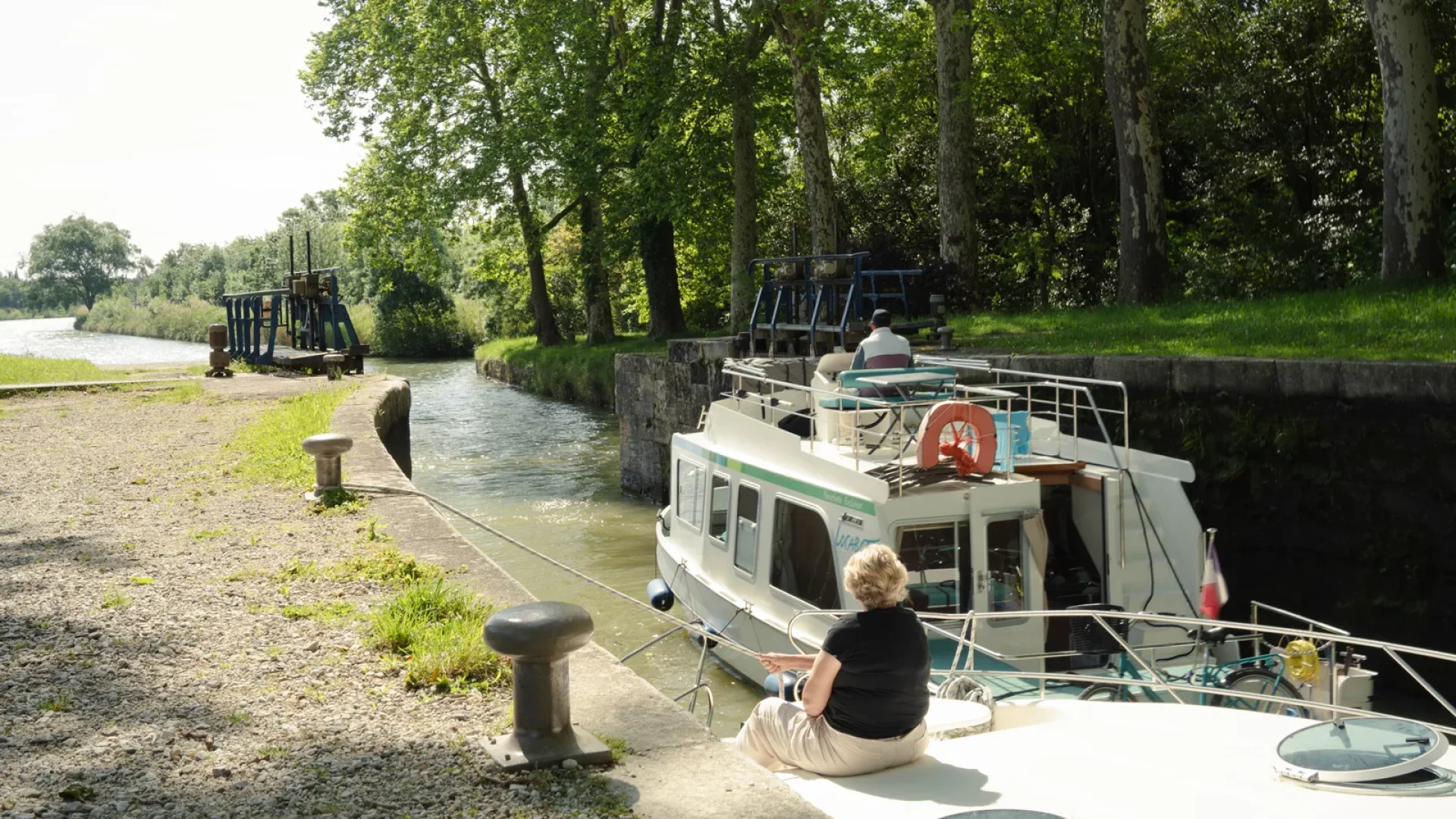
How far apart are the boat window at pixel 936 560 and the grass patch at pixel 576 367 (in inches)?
882

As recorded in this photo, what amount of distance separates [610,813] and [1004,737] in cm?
226

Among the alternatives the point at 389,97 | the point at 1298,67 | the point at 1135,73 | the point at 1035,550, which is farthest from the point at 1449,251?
the point at 389,97

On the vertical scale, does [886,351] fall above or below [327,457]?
above

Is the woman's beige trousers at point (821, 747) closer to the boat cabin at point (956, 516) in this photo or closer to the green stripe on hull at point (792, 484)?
the boat cabin at point (956, 516)

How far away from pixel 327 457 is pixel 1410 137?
1316cm

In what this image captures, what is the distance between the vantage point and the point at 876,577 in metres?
5.09

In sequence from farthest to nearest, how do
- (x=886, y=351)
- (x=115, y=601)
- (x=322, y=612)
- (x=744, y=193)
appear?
(x=744, y=193) < (x=886, y=351) < (x=115, y=601) < (x=322, y=612)

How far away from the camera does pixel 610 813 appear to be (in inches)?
166

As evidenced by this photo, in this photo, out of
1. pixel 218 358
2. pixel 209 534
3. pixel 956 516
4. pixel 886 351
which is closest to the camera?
pixel 956 516

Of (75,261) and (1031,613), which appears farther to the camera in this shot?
(75,261)

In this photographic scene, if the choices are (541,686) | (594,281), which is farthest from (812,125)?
(541,686)

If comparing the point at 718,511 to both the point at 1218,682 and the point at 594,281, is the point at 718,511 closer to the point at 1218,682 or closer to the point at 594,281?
the point at 1218,682

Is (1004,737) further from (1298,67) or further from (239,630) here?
(1298,67)

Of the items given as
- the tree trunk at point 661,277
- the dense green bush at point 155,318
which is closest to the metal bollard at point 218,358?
the tree trunk at point 661,277
